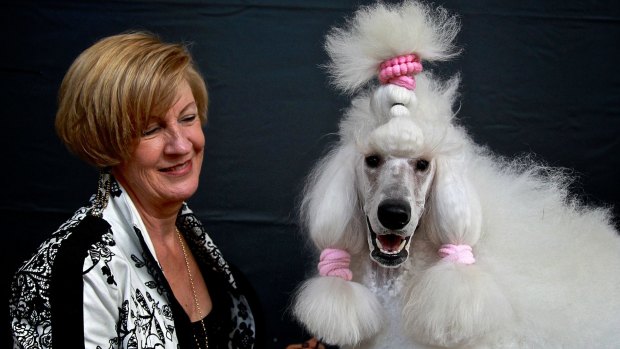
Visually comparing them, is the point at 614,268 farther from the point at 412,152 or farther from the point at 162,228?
the point at 162,228

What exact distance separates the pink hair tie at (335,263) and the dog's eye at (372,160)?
0.19 meters

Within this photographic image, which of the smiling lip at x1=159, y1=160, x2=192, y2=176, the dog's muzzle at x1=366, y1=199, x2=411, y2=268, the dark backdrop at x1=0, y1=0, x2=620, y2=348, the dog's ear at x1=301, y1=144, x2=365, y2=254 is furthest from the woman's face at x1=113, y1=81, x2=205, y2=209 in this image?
the dark backdrop at x1=0, y1=0, x2=620, y2=348

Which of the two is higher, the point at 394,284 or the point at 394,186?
the point at 394,186

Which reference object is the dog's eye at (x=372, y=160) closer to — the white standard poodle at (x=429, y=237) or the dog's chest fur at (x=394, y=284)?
the white standard poodle at (x=429, y=237)

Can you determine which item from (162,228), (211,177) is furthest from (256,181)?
(162,228)

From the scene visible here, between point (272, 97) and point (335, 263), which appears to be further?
point (272, 97)

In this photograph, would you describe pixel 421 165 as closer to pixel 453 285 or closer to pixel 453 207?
pixel 453 207

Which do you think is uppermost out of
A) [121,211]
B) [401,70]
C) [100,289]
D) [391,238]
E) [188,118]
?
[401,70]

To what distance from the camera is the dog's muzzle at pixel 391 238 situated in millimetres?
1271

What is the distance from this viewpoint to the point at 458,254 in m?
1.30

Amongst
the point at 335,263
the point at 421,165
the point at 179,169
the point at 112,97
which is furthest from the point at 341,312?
the point at 112,97

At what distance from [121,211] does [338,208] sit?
1.40ft

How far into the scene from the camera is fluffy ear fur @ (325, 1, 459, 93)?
4.31 feet

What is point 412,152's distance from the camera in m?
1.33
